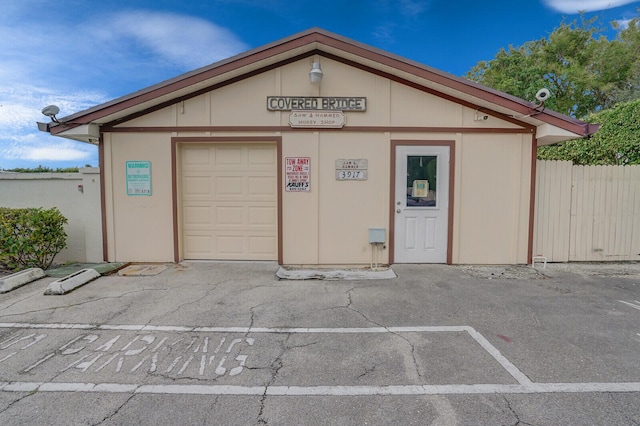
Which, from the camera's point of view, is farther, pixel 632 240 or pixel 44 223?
pixel 632 240

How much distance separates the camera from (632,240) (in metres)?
6.57

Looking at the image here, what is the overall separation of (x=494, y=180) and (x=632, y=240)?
315 cm

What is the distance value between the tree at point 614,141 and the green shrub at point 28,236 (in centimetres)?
1138

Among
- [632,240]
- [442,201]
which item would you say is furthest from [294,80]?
[632,240]

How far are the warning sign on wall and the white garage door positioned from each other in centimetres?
34

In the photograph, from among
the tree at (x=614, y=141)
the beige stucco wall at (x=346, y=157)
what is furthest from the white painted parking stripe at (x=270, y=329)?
the tree at (x=614, y=141)

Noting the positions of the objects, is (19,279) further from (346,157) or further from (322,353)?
(346,157)

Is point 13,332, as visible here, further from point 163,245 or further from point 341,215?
point 341,215

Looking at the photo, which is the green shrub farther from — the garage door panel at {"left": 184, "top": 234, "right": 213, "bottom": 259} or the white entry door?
the white entry door

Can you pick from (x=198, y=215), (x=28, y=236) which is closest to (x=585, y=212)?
(x=198, y=215)

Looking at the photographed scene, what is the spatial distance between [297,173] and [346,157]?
3.12 feet

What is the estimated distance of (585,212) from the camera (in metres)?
6.50

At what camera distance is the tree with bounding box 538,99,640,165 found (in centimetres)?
801

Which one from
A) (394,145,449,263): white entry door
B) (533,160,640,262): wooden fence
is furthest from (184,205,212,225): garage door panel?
(533,160,640,262): wooden fence
